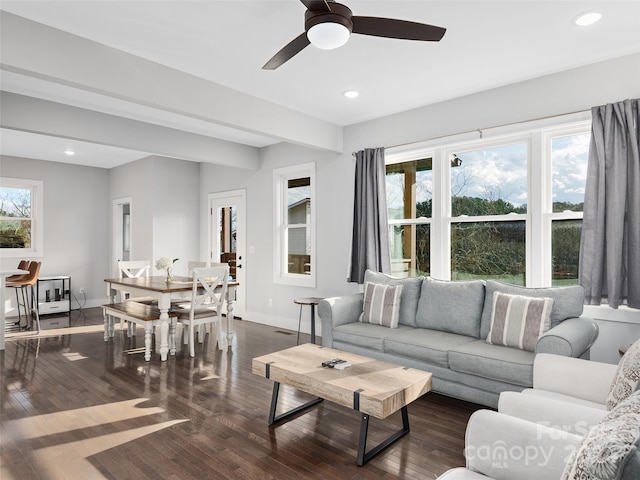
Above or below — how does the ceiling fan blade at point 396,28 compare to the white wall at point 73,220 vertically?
above

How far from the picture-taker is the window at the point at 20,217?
7.09 meters

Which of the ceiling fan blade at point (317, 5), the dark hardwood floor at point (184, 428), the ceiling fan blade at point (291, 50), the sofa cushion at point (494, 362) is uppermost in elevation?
the ceiling fan blade at point (317, 5)

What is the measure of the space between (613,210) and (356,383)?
252cm

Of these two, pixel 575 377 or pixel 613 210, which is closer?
pixel 575 377

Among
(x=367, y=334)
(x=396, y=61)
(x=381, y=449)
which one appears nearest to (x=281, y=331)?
(x=367, y=334)

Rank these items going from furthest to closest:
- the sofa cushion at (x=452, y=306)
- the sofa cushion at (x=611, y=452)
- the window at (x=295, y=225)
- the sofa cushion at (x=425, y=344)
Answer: the window at (x=295, y=225), the sofa cushion at (x=452, y=306), the sofa cushion at (x=425, y=344), the sofa cushion at (x=611, y=452)

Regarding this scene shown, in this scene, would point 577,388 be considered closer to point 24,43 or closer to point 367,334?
point 367,334

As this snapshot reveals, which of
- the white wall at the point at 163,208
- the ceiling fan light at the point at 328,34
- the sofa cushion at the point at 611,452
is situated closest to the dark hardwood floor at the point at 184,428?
the sofa cushion at the point at 611,452

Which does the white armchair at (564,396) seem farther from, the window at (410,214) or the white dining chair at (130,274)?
the white dining chair at (130,274)

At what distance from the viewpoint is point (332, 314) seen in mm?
4043

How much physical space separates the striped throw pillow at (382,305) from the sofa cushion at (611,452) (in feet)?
9.43

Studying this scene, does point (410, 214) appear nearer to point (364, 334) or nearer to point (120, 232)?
point (364, 334)

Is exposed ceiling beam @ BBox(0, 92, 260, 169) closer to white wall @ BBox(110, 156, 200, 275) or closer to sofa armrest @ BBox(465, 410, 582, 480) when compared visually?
white wall @ BBox(110, 156, 200, 275)

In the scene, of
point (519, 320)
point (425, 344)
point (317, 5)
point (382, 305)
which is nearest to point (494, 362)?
point (519, 320)
